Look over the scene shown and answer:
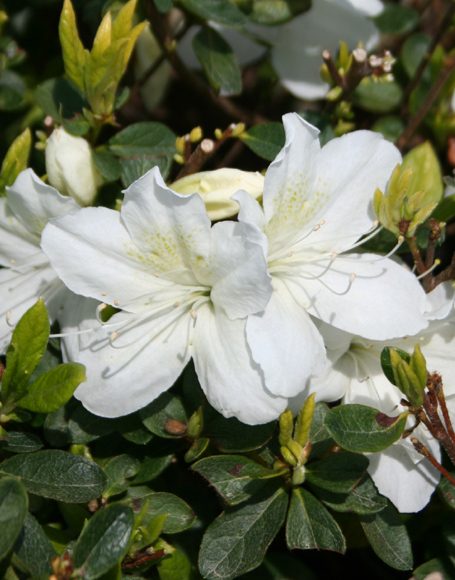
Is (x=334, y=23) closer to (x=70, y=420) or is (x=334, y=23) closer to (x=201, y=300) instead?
(x=201, y=300)

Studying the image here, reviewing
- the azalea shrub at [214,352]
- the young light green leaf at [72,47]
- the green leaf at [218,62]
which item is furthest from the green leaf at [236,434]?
the green leaf at [218,62]

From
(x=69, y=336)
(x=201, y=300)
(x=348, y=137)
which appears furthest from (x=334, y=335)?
(x=69, y=336)

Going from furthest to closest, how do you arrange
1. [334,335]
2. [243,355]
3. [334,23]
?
[334,23] < [334,335] < [243,355]

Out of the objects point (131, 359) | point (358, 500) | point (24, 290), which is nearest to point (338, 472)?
point (358, 500)

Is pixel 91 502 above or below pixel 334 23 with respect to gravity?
below

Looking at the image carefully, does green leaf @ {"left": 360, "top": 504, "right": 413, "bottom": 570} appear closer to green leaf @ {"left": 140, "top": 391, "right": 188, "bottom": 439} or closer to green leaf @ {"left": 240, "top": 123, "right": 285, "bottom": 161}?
green leaf @ {"left": 140, "top": 391, "right": 188, "bottom": 439}

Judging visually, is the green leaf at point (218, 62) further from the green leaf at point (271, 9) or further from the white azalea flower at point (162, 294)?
the white azalea flower at point (162, 294)

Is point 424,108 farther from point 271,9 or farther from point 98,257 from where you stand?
point 98,257
